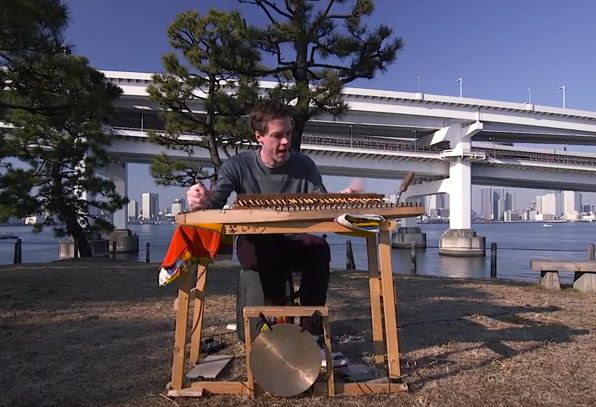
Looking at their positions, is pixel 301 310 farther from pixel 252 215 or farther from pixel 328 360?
pixel 252 215

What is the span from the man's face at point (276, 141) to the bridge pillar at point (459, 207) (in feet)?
110

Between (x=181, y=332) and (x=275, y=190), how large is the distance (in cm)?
89

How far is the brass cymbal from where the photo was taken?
83.4 inches

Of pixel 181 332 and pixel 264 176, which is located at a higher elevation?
pixel 264 176

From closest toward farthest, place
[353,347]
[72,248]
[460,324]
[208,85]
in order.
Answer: [353,347], [460,324], [208,85], [72,248]

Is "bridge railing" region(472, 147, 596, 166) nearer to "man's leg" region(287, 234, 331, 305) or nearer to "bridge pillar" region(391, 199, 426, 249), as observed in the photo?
"bridge pillar" region(391, 199, 426, 249)

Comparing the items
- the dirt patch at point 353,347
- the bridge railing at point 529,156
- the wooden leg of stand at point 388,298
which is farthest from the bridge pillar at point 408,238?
the wooden leg of stand at point 388,298

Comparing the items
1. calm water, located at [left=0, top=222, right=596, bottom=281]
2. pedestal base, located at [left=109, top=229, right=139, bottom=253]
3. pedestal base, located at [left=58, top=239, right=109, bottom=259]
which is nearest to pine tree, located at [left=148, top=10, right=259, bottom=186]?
calm water, located at [left=0, top=222, right=596, bottom=281]

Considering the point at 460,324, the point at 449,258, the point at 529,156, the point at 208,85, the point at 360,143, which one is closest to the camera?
the point at 460,324

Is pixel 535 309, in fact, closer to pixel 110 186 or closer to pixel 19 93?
pixel 19 93

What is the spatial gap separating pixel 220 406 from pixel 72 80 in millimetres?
6754

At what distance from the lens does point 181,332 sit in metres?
2.28

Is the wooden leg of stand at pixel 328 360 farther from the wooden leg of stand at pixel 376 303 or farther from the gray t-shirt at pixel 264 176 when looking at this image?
the gray t-shirt at pixel 264 176

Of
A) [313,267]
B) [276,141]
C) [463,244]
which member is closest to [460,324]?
[313,267]
